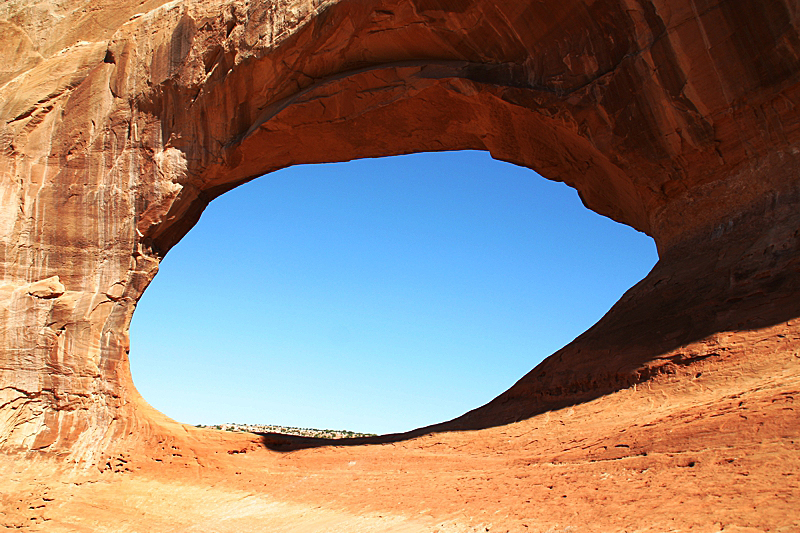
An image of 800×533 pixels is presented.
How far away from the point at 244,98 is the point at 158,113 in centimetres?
181

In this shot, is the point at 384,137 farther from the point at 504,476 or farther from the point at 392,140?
the point at 504,476

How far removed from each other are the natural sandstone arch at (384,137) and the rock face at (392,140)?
3cm

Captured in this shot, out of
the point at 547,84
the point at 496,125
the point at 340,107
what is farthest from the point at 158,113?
the point at 547,84

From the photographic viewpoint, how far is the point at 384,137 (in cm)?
1370

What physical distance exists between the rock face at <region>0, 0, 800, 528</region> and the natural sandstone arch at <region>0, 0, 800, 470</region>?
35mm

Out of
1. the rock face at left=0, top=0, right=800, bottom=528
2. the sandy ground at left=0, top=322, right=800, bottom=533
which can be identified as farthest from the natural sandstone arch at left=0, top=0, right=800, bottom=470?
the sandy ground at left=0, top=322, right=800, bottom=533

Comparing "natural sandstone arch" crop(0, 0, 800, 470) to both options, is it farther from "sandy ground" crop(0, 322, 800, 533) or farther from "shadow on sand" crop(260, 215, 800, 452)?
"sandy ground" crop(0, 322, 800, 533)

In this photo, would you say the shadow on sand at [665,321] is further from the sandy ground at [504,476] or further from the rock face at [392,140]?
the sandy ground at [504,476]

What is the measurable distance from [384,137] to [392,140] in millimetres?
202

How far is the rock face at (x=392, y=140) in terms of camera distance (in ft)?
30.8

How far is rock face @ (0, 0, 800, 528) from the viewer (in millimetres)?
9383

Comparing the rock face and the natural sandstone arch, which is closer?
the rock face

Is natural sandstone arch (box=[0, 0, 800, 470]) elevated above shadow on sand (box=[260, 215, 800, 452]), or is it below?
above

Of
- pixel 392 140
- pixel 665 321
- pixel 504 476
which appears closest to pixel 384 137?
pixel 392 140
